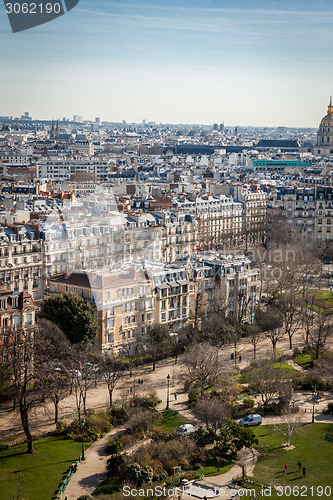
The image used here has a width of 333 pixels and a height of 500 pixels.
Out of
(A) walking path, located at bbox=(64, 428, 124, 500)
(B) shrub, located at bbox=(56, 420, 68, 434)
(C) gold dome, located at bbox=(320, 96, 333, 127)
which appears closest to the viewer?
(A) walking path, located at bbox=(64, 428, 124, 500)

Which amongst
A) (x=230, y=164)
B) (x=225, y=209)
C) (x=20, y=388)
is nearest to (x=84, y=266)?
(x=20, y=388)

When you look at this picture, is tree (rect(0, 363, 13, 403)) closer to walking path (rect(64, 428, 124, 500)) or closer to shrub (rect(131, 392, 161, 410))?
walking path (rect(64, 428, 124, 500))

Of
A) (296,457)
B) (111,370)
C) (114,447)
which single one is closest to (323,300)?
(111,370)

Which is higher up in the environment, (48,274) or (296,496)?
(48,274)

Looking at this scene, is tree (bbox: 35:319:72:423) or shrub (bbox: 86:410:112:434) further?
tree (bbox: 35:319:72:423)

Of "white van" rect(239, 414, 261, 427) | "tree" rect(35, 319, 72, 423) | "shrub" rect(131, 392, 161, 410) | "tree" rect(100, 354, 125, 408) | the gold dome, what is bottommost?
"white van" rect(239, 414, 261, 427)

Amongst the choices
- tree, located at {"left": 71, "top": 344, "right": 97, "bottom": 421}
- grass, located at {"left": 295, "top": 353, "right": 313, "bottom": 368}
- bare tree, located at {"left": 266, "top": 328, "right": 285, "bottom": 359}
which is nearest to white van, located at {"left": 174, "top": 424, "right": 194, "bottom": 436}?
tree, located at {"left": 71, "top": 344, "right": 97, "bottom": 421}

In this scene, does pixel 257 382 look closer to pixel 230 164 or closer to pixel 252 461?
pixel 252 461
